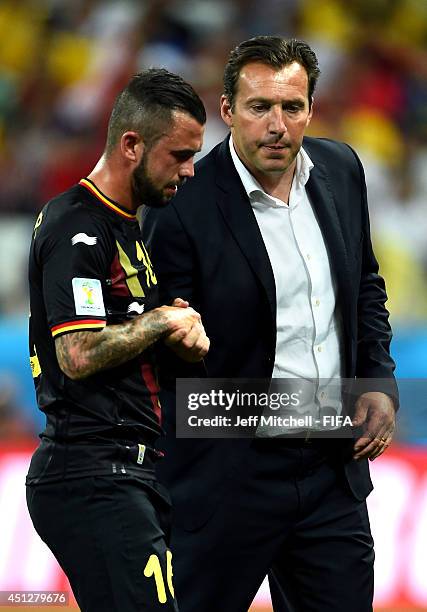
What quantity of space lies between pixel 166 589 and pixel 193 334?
629 millimetres

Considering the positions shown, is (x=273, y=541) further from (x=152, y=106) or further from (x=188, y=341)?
(x=152, y=106)

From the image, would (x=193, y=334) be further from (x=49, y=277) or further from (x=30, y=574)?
(x=30, y=574)

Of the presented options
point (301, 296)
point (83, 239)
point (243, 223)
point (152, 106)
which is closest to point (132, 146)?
point (152, 106)

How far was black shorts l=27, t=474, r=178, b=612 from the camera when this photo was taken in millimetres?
2838

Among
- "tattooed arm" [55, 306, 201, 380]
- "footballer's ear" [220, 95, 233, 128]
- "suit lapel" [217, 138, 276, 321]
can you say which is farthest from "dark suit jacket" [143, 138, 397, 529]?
"tattooed arm" [55, 306, 201, 380]

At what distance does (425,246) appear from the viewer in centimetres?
764

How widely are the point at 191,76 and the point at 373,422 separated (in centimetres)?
528

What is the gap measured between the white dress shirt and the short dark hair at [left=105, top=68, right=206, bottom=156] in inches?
21.4

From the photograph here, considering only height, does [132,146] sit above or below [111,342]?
above

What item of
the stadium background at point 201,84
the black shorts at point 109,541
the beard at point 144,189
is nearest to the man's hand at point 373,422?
the black shorts at point 109,541

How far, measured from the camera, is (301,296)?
3.49 metres

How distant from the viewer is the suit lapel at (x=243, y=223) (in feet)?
11.2

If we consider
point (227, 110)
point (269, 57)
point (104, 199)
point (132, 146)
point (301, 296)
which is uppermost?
point (269, 57)

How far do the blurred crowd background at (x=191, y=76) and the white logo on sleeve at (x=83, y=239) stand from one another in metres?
4.91
